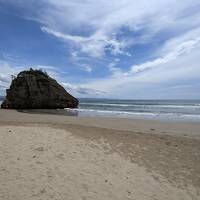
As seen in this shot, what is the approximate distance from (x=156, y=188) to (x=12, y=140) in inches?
181

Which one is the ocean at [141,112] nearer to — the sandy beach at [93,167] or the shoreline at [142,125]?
the shoreline at [142,125]

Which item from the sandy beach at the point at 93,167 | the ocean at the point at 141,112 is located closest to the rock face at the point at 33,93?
the ocean at the point at 141,112

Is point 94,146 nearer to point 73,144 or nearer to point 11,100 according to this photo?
point 73,144

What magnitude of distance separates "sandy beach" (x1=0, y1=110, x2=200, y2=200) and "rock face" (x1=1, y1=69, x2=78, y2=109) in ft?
91.8

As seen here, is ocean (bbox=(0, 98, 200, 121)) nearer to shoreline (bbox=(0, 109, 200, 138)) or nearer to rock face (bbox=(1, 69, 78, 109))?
rock face (bbox=(1, 69, 78, 109))

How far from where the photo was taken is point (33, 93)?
3797cm

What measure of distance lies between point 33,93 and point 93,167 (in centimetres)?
3200

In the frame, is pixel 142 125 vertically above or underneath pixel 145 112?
underneath

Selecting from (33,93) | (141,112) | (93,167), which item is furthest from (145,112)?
(93,167)

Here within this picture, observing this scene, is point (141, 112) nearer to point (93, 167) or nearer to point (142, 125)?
point (142, 125)

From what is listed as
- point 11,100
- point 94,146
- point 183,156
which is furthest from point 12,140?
point 11,100

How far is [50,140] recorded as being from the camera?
30.3ft

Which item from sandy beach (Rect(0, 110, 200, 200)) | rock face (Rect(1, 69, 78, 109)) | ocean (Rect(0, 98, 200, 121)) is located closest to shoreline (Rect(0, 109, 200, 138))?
sandy beach (Rect(0, 110, 200, 200))

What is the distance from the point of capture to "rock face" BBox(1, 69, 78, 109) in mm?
37562
